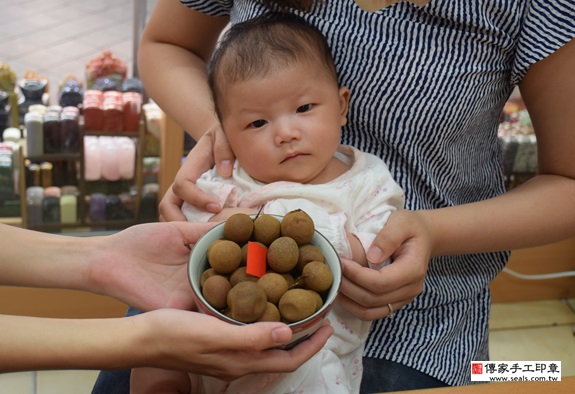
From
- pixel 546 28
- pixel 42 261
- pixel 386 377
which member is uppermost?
pixel 546 28

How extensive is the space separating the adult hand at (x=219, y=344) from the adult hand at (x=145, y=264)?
5.2 inches

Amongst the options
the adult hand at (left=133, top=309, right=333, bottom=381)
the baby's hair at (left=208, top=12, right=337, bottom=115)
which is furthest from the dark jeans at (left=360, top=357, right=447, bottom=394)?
the baby's hair at (left=208, top=12, right=337, bottom=115)

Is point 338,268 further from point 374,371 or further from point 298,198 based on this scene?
point 374,371

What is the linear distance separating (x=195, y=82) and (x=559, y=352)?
1858mm

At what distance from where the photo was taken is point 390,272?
97 centimetres

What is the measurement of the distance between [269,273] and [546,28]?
58 cm

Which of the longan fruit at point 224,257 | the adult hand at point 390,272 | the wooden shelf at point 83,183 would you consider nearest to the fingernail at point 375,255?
the adult hand at point 390,272

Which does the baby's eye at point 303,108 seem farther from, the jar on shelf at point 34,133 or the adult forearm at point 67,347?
the jar on shelf at point 34,133

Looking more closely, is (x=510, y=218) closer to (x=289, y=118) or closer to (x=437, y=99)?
(x=437, y=99)

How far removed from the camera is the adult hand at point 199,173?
44.1 inches

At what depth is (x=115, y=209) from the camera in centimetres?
250

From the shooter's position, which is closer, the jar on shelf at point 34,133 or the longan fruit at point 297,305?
the longan fruit at point 297,305

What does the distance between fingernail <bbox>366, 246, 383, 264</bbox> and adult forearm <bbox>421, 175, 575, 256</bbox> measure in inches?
5.3

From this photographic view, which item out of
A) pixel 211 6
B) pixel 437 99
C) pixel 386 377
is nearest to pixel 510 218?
pixel 437 99
